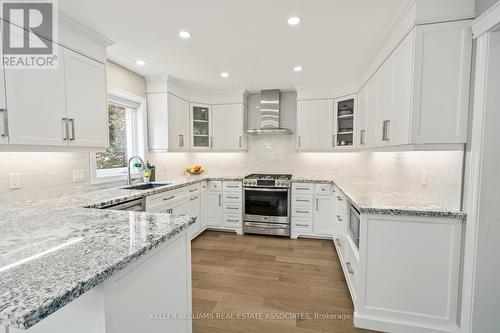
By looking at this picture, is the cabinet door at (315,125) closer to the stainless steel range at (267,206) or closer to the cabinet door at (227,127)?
the stainless steel range at (267,206)

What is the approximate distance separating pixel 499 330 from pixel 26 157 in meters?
3.80

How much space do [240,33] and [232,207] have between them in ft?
8.60

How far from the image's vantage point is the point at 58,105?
195cm

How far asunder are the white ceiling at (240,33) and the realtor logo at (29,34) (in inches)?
6.8

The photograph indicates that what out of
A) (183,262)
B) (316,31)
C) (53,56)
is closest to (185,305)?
(183,262)

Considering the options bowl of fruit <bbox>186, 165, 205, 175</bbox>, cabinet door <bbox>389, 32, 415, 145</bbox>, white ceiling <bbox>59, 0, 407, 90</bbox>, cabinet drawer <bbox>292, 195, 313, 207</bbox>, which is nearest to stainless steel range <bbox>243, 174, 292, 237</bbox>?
cabinet drawer <bbox>292, 195, 313, 207</bbox>

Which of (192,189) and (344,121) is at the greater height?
(344,121)

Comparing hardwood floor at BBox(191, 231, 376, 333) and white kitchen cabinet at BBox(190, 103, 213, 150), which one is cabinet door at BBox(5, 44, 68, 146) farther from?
white kitchen cabinet at BBox(190, 103, 213, 150)

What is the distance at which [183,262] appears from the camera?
50.1 inches

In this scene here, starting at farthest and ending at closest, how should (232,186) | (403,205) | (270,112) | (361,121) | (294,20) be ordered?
(270,112) < (232,186) < (361,121) < (294,20) < (403,205)

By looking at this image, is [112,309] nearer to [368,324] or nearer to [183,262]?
[183,262]

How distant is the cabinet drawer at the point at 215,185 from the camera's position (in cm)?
398

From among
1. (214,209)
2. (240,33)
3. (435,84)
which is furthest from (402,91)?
(214,209)

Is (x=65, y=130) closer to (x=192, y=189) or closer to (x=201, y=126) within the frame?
(x=192, y=189)
